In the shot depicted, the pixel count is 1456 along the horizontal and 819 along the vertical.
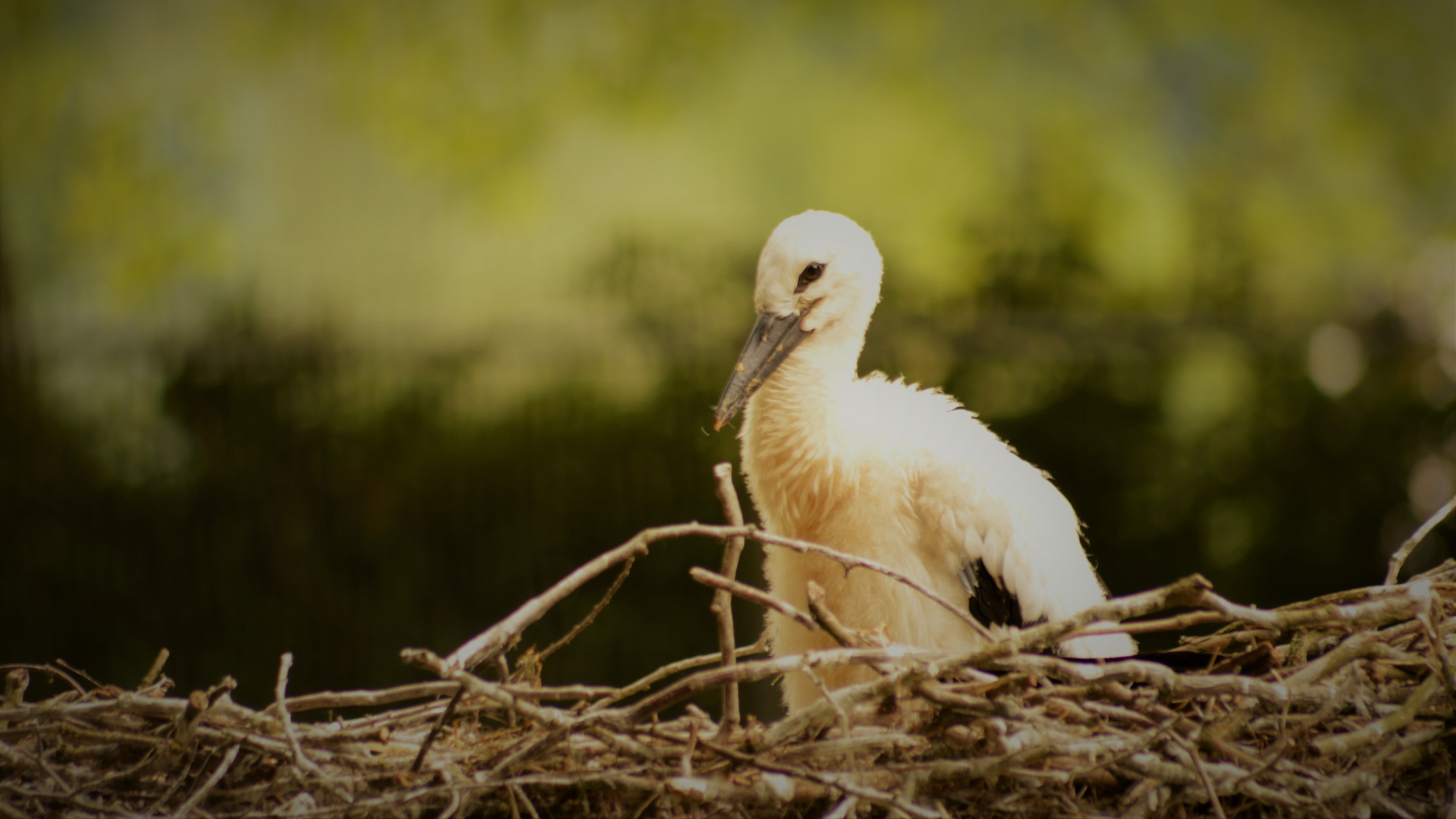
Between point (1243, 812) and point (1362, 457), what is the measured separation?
1.57 m

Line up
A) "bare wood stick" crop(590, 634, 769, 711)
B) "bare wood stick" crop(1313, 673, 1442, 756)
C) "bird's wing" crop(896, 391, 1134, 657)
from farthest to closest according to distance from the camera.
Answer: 1. "bird's wing" crop(896, 391, 1134, 657)
2. "bare wood stick" crop(590, 634, 769, 711)
3. "bare wood stick" crop(1313, 673, 1442, 756)

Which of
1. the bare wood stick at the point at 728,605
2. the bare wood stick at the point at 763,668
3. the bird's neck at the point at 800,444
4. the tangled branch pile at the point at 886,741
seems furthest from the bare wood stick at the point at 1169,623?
the bird's neck at the point at 800,444

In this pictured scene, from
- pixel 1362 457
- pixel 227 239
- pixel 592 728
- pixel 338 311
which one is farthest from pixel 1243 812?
pixel 227 239

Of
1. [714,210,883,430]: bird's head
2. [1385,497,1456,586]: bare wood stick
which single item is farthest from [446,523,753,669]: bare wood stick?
[1385,497,1456,586]: bare wood stick

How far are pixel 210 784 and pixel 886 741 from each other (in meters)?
0.55

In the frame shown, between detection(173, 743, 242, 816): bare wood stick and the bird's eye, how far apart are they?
0.75 m

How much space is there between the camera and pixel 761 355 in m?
1.23

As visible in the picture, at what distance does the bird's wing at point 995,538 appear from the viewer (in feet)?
3.77

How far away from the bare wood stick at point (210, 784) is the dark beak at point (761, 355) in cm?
59

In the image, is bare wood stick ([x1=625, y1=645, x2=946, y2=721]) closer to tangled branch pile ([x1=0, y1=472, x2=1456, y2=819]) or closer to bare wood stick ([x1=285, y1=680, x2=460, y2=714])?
tangled branch pile ([x1=0, y1=472, x2=1456, y2=819])

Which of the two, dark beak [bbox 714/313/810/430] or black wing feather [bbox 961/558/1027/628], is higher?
dark beak [bbox 714/313/810/430]

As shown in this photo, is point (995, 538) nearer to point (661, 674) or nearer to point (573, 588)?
point (661, 674)

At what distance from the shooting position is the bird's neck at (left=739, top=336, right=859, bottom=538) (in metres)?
1.18

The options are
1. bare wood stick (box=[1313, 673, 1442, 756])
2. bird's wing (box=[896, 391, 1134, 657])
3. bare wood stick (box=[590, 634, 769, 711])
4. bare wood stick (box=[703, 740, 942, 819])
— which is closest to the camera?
bare wood stick (box=[703, 740, 942, 819])
